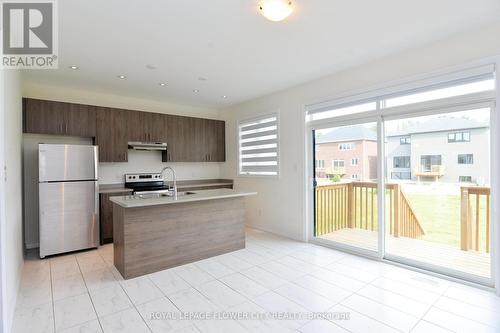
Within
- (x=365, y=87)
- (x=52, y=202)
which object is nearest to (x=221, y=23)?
(x=365, y=87)

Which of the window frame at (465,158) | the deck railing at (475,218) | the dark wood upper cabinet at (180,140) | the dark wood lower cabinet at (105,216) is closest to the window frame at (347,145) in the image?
the window frame at (465,158)

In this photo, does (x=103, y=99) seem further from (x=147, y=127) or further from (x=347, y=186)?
(x=347, y=186)

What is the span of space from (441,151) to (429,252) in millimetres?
1292

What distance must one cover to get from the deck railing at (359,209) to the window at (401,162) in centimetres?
28

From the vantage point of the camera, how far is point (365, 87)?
3496 millimetres

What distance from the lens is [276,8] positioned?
81.2 inches

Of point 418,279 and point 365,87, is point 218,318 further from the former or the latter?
point 365,87

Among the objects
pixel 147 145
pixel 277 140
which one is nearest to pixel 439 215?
pixel 277 140

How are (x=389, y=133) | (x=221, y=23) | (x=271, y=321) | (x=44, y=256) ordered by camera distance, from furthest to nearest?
(x=44, y=256), (x=389, y=133), (x=221, y=23), (x=271, y=321)

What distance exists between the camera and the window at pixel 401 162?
10.8ft

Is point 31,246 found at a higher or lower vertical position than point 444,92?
lower

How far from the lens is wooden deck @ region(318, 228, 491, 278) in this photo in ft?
9.30

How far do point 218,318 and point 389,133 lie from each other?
10.1 feet

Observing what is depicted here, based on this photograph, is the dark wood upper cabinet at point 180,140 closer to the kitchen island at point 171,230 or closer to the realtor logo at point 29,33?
the kitchen island at point 171,230
